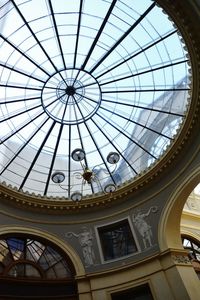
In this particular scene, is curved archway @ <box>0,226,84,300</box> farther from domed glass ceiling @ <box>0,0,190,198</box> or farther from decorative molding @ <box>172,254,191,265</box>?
decorative molding @ <box>172,254,191,265</box>

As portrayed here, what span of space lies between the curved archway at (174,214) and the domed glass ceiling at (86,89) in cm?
188

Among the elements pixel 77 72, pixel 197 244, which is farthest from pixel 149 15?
pixel 197 244

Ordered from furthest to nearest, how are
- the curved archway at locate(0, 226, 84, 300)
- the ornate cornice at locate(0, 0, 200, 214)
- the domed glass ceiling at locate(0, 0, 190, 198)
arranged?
1. the curved archway at locate(0, 226, 84, 300)
2. the domed glass ceiling at locate(0, 0, 190, 198)
3. the ornate cornice at locate(0, 0, 200, 214)

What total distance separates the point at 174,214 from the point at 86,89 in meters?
6.89

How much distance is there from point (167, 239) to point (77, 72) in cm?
818

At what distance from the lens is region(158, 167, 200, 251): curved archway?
13.0m

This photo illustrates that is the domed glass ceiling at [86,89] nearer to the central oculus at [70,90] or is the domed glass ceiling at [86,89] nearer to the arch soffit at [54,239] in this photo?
the central oculus at [70,90]

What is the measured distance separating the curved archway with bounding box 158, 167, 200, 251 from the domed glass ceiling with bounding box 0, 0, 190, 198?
1880mm

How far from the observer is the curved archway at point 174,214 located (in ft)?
42.5

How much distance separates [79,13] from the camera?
11609 millimetres

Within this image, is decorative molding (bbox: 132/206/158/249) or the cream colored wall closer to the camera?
the cream colored wall

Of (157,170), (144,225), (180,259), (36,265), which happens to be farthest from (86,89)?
(180,259)

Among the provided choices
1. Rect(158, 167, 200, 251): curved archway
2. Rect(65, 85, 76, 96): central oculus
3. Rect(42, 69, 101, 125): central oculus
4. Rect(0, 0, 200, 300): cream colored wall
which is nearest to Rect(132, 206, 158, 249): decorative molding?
Rect(0, 0, 200, 300): cream colored wall

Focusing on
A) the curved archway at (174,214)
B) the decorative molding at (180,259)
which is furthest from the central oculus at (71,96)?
the decorative molding at (180,259)
